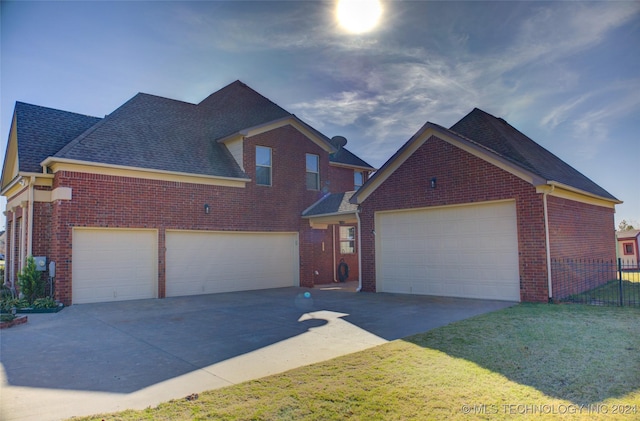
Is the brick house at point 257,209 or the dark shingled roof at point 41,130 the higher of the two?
the dark shingled roof at point 41,130

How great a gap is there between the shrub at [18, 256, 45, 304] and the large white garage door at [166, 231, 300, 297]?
3467 mm

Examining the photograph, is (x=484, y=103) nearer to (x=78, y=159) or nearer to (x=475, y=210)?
(x=475, y=210)

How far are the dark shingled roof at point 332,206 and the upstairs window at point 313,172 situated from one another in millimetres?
748

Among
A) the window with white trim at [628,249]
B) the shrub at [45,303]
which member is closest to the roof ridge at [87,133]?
the shrub at [45,303]

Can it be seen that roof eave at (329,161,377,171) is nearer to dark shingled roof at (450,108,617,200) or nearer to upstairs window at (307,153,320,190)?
upstairs window at (307,153,320,190)

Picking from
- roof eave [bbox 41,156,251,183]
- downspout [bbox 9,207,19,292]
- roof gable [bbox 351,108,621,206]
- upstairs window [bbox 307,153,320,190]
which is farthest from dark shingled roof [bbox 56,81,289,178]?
roof gable [bbox 351,108,621,206]

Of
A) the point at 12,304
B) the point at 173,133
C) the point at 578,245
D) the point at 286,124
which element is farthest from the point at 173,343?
the point at 578,245

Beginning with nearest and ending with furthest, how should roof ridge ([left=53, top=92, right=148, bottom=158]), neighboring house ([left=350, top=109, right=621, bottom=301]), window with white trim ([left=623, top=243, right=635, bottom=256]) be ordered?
neighboring house ([left=350, top=109, right=621, bottom=301]) < roof ridge ([left=53, top=92, right=148, bottom=158]) < window with white trim ([left=623, top=243, right=635, bottom=256])

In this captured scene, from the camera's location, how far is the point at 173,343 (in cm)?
696

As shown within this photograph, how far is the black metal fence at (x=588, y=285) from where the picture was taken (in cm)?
1029

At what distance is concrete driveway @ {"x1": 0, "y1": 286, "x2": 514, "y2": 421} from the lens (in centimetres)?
463

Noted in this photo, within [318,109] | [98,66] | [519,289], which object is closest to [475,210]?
[519,289]

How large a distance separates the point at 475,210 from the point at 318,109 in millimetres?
8408

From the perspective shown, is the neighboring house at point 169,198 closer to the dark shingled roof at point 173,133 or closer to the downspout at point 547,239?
the dark shingled roof at point 173,133
